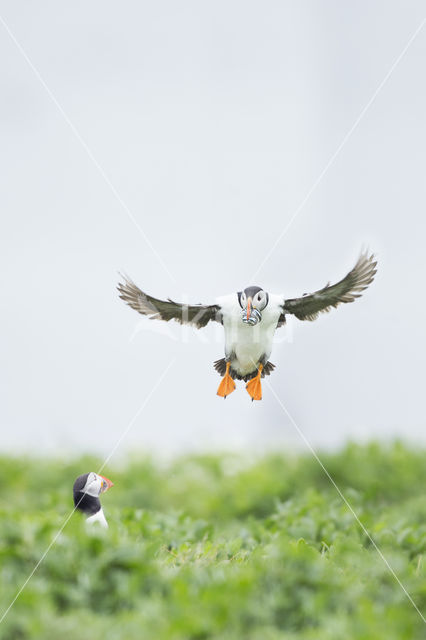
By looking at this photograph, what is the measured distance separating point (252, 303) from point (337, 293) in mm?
600

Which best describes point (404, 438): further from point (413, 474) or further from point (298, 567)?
point (298, 567)

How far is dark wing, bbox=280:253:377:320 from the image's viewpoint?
4.28 metres

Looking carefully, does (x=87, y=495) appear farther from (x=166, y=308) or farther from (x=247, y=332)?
(x=247, y=332)

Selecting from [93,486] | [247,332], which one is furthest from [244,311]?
[93,486]

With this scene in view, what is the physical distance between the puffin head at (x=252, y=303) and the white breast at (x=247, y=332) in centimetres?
8

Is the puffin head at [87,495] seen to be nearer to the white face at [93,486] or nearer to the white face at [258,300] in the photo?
the white face at [93,486]

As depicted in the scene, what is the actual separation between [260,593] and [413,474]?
246 inches

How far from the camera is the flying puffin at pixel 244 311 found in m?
4.20

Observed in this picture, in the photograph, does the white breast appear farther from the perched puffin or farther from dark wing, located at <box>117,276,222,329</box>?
the perched puffin

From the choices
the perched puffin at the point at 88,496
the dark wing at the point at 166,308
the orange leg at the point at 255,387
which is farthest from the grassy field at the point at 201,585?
the dark wing at the point at 166,308

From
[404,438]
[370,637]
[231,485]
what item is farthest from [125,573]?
[404,438]

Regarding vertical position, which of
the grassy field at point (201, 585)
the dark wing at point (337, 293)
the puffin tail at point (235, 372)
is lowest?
the grassy field at point (201, 585)

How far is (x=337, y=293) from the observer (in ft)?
14.3

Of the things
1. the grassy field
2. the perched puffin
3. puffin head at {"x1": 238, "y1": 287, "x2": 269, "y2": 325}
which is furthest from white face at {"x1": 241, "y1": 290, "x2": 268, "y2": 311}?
the perched puffin
